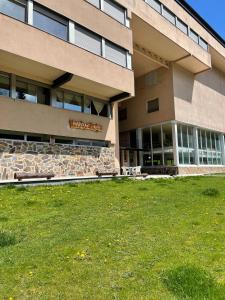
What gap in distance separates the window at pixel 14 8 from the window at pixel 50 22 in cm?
69

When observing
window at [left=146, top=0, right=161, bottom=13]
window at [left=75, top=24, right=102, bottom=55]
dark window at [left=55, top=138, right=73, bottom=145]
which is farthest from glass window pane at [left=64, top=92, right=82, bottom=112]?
window at [left=146, top=0, right=161, bottom=13]

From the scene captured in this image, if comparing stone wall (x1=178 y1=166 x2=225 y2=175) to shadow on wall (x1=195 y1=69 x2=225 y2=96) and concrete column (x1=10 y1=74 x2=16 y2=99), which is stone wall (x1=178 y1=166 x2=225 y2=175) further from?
concrete column (x1=10 y1=74 x2=16 y2=99)

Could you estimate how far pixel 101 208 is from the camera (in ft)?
28.1

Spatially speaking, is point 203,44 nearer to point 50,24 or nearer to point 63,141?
point 50,24

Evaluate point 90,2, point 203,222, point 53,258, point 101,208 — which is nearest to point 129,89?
point 90,2

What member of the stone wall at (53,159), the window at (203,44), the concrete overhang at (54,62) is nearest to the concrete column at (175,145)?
the stone wall at (53,159)

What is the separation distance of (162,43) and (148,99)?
6.38m

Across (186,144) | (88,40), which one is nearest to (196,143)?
(186,144)

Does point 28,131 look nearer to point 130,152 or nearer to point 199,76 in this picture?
point 130,152

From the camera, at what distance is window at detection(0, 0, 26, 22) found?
15066 millimetres

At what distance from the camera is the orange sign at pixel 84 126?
19797 millimetres

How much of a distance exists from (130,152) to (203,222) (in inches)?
925

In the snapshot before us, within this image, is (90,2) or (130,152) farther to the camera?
(130,152)

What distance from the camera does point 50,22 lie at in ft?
56.3
